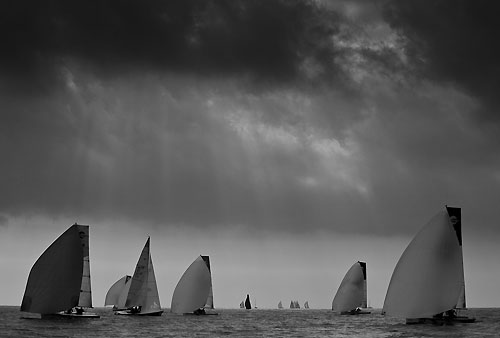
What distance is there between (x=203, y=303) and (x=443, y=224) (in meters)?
51.0

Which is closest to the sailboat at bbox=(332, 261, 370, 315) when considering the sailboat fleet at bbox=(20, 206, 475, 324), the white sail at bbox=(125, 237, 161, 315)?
the white sail at bbox=(125, 237, 161, 315)

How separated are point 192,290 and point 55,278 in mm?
37510

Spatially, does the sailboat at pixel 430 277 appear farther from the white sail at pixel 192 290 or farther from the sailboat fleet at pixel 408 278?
the white sail at pixel 192 290

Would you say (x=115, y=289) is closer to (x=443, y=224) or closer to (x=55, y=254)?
(x=55, y=254)

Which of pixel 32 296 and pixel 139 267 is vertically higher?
pixel 139 267

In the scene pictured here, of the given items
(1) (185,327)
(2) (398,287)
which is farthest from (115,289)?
(2) (398,287)

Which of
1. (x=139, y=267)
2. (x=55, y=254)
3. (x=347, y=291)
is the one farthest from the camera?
(x=347, y=291)

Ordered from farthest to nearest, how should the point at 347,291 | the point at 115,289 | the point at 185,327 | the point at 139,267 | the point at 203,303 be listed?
the point at 115,289 < the point at 347,291 < the point at 203,303 < the point at 139,267 < the point at 185,327

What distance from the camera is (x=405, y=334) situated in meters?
63.1

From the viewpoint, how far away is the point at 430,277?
65250mm

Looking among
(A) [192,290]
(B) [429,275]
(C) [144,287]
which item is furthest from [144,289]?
(B) [429,275]

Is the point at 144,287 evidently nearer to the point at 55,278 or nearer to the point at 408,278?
the point at 55,278

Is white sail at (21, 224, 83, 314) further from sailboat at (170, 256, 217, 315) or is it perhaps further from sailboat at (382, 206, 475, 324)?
sailboat at (170, 256, 217, 315)

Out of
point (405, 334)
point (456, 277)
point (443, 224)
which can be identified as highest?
point (443, 224)
